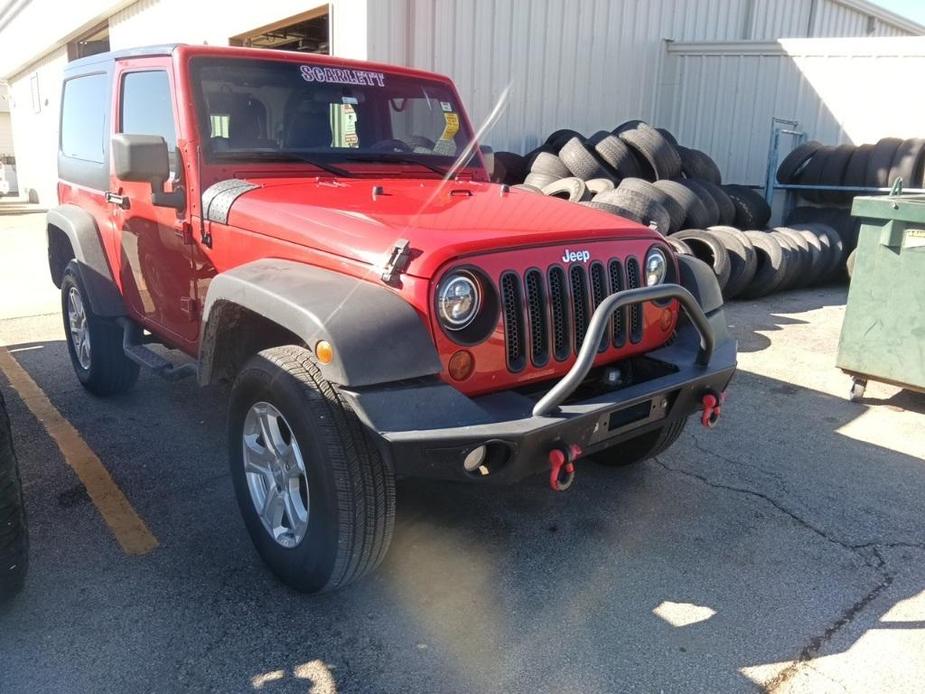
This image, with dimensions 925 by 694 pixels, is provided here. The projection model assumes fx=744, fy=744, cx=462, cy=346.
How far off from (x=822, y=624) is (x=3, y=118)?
41.7 metres

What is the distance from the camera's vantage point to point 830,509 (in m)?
3.63

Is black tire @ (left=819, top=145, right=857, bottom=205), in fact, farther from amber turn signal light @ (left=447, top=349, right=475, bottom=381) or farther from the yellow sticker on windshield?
amber turn signal light @ (left=447, top=349, right=475, bottom=381)

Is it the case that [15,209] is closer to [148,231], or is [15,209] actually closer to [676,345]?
[148,231]

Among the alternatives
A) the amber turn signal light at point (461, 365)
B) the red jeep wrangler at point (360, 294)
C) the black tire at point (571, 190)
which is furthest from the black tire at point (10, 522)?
the black tire at point (571, 190)

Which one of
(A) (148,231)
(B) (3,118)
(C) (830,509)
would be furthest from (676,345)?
(B) (3,118)

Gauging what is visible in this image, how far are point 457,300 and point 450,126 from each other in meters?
2.16

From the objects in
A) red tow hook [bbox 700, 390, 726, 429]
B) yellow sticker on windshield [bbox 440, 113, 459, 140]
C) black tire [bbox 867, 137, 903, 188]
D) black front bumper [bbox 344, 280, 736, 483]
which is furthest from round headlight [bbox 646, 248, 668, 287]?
black tire [bbox 867, 137, 903, 188]

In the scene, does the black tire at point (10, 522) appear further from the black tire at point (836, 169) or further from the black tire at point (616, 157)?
the black tire at point (836, 169)

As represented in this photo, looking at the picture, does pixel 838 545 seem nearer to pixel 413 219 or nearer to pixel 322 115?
pixel 413 219

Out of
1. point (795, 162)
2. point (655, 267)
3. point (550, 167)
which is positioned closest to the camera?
point (655, 267)

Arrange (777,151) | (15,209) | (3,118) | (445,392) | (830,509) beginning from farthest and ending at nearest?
1. (3,118)
2. (15,209)
3. (777,151)
4. (830,509)
5. (445,392)

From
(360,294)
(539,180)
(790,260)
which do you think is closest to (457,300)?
Result: (360,294)

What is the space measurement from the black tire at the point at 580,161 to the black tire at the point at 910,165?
4.09 meters

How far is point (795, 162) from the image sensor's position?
1088cm
